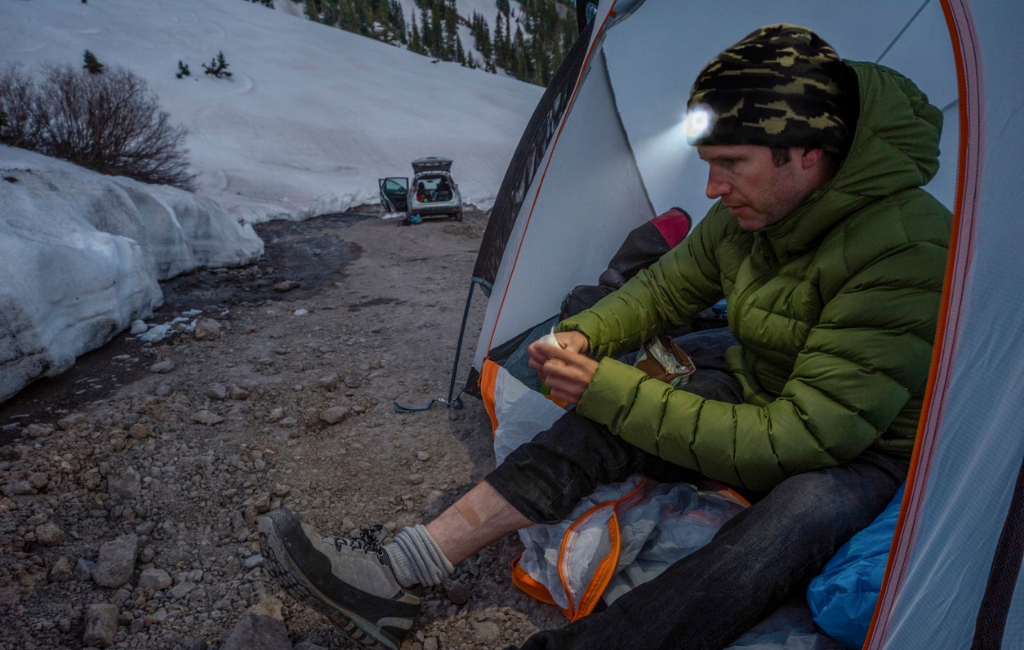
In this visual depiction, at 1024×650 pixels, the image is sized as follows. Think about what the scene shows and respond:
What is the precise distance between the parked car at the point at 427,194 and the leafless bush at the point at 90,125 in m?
3.40

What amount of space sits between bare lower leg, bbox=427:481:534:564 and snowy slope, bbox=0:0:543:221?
8.41 m

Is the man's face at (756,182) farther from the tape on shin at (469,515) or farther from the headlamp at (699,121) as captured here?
the tape on shin at (469,515)

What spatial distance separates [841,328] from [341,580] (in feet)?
4.44

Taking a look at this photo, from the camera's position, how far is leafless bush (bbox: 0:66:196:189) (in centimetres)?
646

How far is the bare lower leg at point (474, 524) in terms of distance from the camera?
160cm

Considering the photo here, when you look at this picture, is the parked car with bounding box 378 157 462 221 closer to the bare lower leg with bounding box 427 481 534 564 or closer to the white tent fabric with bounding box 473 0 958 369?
the white tent fabric with bounding box 473 0 958 369

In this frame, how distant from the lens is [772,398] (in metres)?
1.66

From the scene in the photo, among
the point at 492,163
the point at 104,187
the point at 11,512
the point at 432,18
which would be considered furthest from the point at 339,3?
the point at 11,512

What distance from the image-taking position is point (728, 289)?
1.85 metres

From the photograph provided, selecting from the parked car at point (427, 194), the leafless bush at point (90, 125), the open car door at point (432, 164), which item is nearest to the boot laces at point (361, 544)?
the leafless bush at point (90, 125)

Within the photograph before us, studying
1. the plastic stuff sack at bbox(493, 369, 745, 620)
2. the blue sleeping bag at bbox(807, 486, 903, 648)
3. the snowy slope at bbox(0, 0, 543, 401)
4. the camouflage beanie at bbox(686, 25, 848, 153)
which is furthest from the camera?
the snowy slope at bbox(0, 0, 543, 401)

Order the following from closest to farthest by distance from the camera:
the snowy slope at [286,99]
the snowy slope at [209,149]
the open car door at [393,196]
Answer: the snowy slope at [209,149], the open car door at [393,196], the snowy slope at [286,99]

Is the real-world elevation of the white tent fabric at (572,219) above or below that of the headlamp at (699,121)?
below

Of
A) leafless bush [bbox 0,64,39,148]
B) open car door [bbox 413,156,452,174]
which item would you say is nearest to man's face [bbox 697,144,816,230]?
leafless bush [bbox 0,64,39,148]
